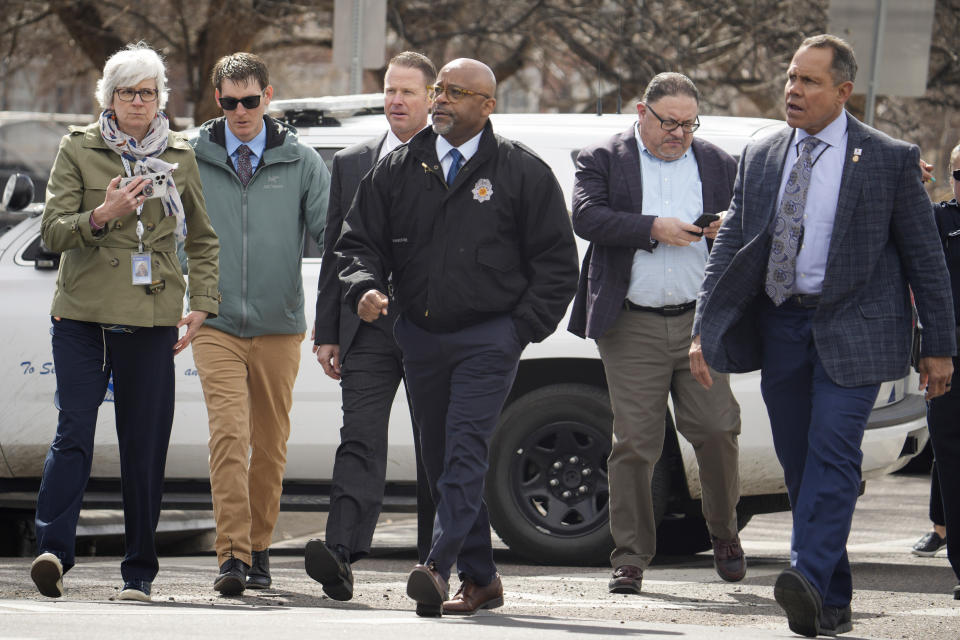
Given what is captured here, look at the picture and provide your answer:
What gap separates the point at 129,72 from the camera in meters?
6.37

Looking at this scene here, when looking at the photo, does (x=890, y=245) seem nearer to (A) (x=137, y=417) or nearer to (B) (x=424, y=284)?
(B) (x=424, y=284)

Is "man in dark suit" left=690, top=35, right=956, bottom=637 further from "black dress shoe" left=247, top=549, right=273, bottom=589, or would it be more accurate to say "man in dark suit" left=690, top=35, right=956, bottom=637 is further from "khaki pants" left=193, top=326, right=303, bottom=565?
"black dress shoe" left=247, top=549, right=273, bottom=589

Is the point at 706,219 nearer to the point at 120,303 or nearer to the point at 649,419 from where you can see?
the point at 649,419

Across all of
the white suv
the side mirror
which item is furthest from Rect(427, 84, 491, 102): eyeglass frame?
the side mirror

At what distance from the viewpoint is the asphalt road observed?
5.32 metres

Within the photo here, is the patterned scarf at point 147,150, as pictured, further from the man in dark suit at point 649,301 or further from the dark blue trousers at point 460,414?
the man in dark suit at point 649,301

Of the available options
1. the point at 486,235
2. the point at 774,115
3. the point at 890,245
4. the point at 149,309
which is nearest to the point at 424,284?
the point at 486,235

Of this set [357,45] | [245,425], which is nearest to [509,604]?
[245,425]

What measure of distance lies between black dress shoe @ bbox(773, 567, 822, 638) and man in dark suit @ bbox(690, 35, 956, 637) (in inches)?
2.0

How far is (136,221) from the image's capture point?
20.9 ft

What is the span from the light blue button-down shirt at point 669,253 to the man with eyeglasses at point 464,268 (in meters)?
1.01

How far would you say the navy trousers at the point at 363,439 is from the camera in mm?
6129

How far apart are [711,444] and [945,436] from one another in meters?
0.91

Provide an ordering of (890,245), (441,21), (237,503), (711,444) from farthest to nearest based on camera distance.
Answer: (441,21) < (711,444) < (237,503) < (890,245)
